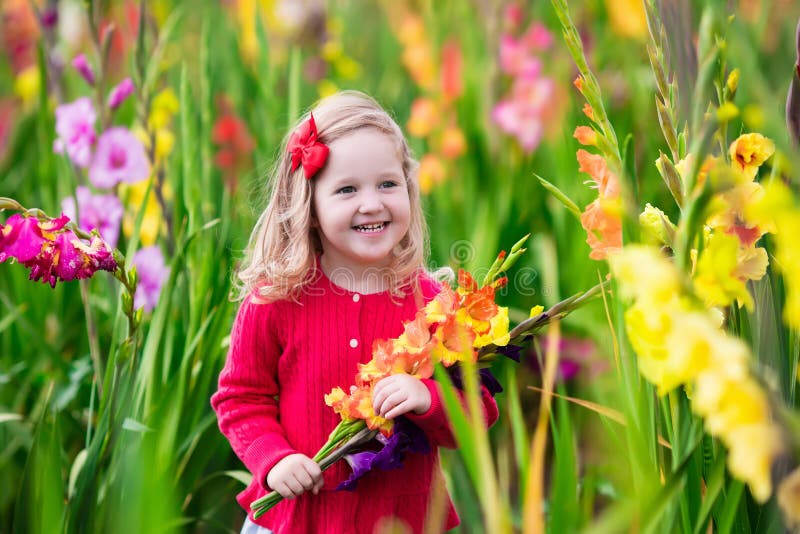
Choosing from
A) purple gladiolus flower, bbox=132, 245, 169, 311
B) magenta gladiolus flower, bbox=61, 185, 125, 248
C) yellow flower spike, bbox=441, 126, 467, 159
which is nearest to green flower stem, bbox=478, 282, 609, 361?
purple gladiolus flower, bbox=132, 245, 169, 311

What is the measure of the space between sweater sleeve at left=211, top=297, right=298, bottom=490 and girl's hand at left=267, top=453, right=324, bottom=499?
53 mm

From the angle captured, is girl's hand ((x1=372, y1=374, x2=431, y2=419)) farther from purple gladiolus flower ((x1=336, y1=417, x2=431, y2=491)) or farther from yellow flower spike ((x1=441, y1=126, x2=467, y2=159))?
yellow flower spike ((x1=441, y1=126, x2=467, y2=159))

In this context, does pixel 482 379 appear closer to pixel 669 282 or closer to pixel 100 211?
pixel 669 282

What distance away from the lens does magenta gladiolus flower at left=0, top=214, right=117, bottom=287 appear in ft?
3.20

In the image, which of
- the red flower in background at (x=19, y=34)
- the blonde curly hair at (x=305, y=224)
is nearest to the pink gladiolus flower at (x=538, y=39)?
the blonde curly hair at (x=305, y=224)

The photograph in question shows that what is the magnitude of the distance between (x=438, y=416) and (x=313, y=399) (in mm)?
183

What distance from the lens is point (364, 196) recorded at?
3.50ft

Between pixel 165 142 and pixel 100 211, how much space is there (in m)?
0.49

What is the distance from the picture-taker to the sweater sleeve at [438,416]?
3.25ft

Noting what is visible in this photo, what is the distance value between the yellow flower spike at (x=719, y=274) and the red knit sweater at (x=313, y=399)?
0.42 m

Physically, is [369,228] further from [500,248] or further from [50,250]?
[500,248]

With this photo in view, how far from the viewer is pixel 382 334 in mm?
1109

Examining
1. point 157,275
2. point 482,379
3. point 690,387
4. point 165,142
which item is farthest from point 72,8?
point 690,387

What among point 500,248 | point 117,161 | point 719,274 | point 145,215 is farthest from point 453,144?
point 719,274
